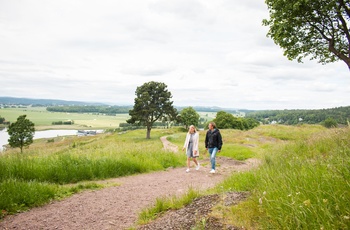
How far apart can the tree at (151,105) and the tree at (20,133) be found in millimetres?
27159

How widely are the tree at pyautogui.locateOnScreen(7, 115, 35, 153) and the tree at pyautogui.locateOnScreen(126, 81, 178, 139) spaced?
27159 millimetres

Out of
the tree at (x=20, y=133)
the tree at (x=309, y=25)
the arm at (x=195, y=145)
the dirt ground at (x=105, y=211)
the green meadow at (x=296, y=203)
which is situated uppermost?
the tree at (x=309, y=25)

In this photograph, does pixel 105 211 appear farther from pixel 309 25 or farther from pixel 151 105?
pixel 151 105

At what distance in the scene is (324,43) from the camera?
632 inches

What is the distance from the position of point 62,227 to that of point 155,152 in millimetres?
10597

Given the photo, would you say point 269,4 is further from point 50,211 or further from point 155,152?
point 50,211

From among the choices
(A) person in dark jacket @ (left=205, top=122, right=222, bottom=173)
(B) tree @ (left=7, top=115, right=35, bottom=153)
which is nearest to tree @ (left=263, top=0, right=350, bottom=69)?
(A) person in dark jacket @ (left=205, top=122, right=222, bottom=173)

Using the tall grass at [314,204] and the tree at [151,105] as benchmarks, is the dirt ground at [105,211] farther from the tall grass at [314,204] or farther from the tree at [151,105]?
the tree at [151,105]

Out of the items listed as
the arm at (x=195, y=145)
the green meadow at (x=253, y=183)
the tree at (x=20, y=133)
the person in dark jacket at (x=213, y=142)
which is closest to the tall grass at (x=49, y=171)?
the green meadow at (x=253, y=183)

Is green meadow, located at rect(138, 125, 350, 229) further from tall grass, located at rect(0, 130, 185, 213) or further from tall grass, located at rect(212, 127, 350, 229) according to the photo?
tall grass, located at rect(0, 130, 185, 213)

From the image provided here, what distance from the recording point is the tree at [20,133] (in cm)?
5466

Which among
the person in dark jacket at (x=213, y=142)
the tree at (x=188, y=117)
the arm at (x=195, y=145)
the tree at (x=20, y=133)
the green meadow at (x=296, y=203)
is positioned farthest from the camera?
the tree at (x=188, y=117)

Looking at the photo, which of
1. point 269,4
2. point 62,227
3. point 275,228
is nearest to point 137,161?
point 62,227

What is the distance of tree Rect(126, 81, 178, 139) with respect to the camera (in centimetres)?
5025
